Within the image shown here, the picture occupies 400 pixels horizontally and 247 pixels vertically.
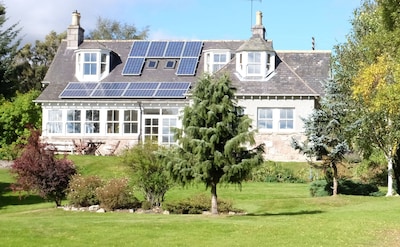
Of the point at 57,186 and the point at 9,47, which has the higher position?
the point at 9,47

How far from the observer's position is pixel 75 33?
5091cm

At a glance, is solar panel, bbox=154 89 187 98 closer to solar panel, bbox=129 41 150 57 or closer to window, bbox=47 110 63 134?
solar panel, bbox=129 41 150 57

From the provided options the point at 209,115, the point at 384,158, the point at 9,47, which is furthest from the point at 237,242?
the point at 9,47

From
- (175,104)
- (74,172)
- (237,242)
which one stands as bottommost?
(237,242)

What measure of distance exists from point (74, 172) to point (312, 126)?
11052 mm

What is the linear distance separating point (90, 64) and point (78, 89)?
228cm

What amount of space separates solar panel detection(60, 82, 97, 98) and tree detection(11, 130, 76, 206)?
19.2m

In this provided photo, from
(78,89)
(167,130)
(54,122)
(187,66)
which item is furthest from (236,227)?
(54,122)

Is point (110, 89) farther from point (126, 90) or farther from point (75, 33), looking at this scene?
point (75, 33)

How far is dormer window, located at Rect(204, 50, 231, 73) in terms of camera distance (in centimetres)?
4819

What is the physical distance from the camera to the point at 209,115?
73.4 ft

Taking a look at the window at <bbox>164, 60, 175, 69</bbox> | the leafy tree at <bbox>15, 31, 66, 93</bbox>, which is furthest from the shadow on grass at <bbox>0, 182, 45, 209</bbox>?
the leafy tree at <bbox>15, 31, 66, 93</bbox>

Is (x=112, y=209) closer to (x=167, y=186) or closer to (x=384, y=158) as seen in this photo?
(x=167, y=186)

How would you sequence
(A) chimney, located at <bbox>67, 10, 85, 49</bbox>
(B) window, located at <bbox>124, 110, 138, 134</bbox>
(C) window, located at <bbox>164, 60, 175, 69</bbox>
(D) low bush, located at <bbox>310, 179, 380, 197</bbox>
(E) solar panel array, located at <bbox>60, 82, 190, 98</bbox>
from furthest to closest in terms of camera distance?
1. (A) chimney, located at <bbox>67, 10, 85, 49</bbox>
2. (C) window, located at <bbox>164, 60, 175, 69</bbox>
3. (B) window, located at <bbox>124, 110, 138, 134</bbox>
4. (E) solar panel array, located at <bbox>60, 82, 190, 98</bbox>
5. (D) low bush, located at <bbox>310, 179, 380, 197</bbox>
